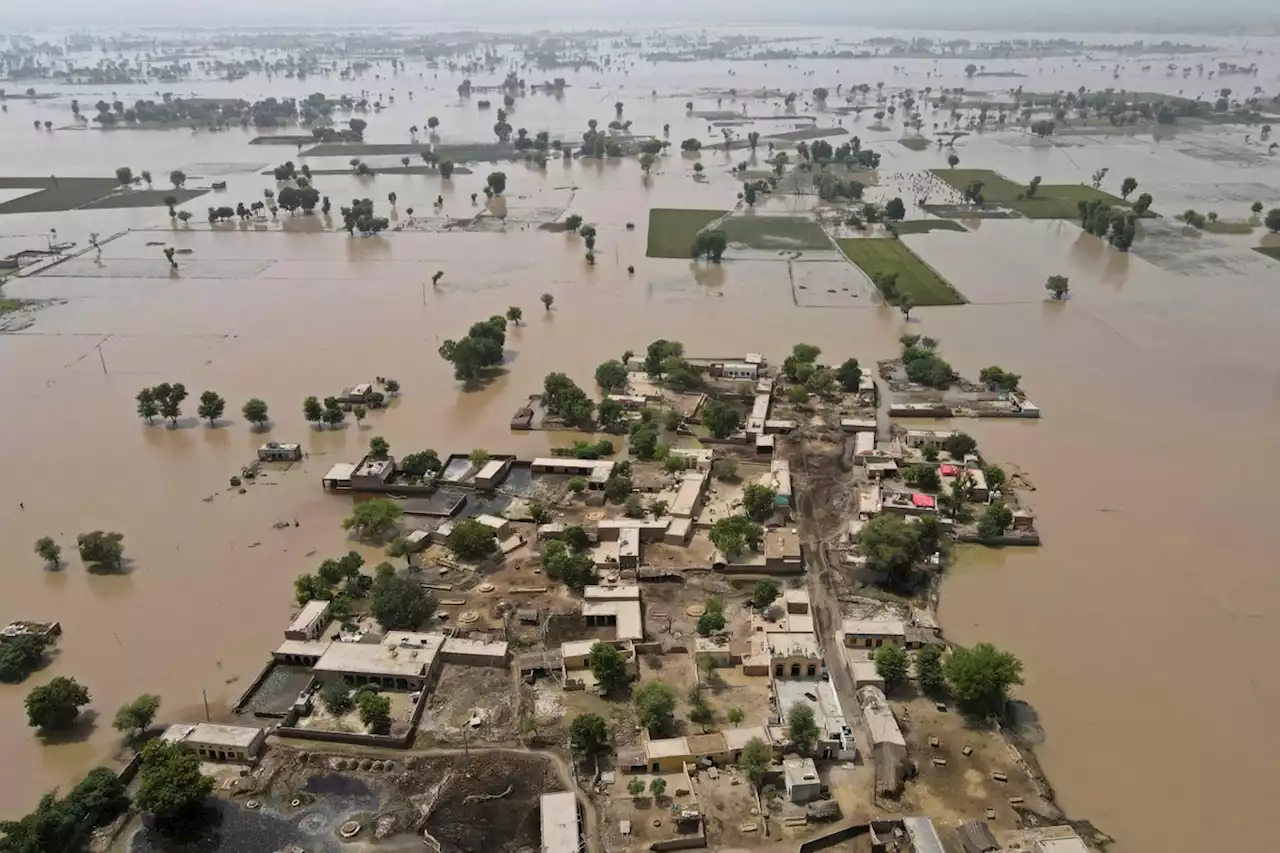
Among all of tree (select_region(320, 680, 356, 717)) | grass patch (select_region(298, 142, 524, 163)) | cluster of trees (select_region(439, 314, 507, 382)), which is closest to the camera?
tree (select_region(320, 680, 356, 717))

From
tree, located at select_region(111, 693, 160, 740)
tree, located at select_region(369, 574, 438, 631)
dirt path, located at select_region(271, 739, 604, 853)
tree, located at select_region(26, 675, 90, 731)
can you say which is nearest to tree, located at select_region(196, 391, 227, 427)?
tree, located at select_region(369, 574, 438, 631)

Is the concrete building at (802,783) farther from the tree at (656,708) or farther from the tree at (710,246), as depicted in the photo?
the tree at (710,246)

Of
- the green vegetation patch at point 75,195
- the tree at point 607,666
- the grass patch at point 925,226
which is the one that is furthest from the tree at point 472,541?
the green vegetation patch at point 75,195

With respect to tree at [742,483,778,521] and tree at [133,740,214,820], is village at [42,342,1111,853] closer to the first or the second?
tree at [742,483,778,521]

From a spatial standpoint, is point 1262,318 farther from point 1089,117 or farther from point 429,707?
point 1089,117

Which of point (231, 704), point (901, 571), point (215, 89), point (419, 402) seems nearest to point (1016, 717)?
point (901, 571)

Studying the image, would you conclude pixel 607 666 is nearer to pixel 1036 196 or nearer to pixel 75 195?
pixel 1036 196
